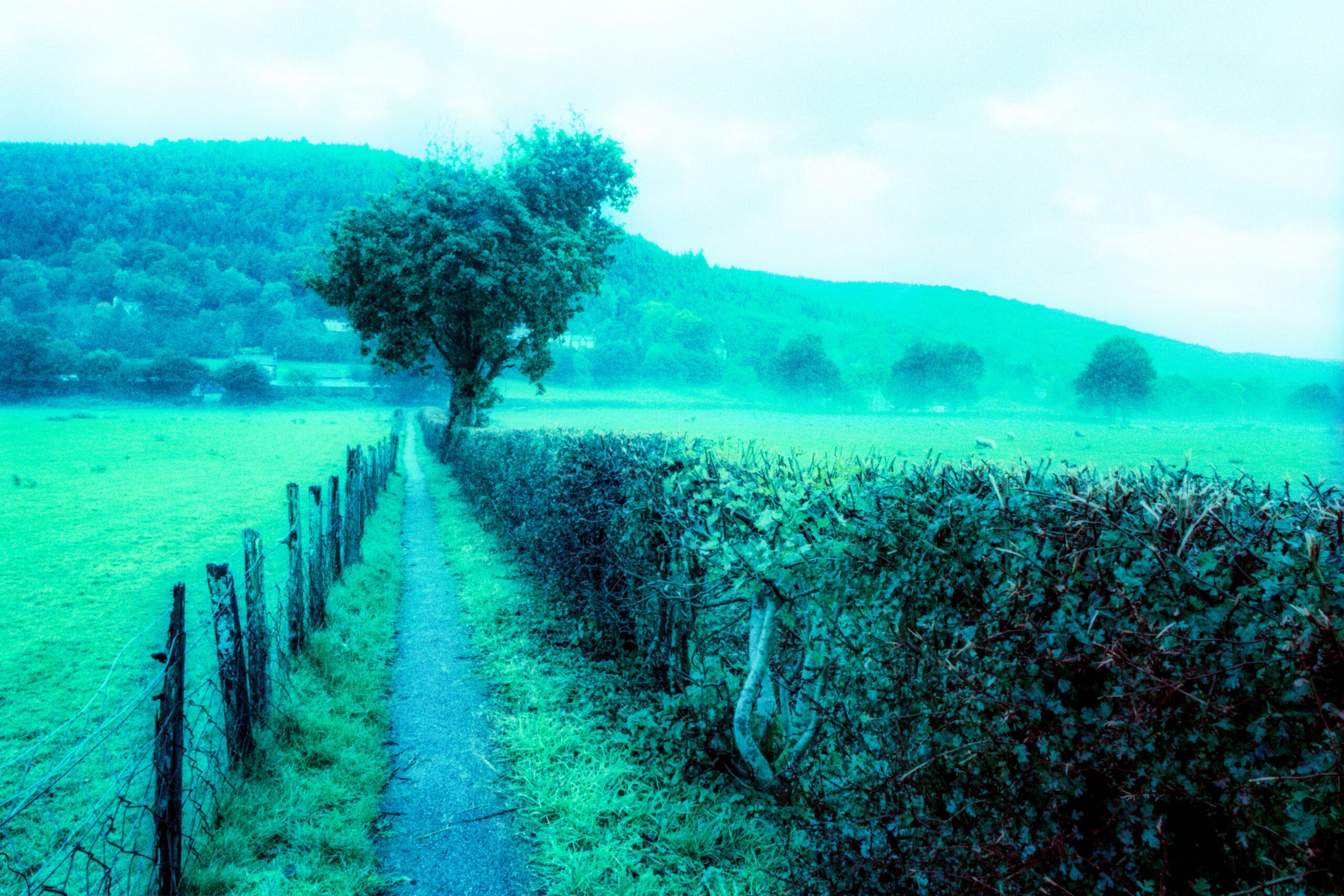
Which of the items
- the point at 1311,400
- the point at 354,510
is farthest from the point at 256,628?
the point at 1311,400

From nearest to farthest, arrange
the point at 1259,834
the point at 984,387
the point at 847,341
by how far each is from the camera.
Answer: the point at 1259,834 → the point at 984,387 → the point at 847,341

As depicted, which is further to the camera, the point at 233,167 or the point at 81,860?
the point at 233,167

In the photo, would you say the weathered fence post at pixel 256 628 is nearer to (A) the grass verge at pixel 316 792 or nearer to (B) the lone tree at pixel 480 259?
(A) the grass verge at pixel 316 792

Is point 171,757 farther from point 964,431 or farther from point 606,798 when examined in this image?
point 964,431

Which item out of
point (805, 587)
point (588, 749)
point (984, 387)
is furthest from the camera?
point (984, 387)

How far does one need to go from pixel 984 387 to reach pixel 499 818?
203 feet

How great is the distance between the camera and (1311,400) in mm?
22656

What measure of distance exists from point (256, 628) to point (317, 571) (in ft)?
9.60

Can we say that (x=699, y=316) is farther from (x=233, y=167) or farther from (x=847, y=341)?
(x=233, y=167)

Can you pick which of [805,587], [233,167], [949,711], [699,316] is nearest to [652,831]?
[805,587]

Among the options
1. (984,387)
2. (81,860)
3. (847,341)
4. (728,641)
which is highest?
(847,341)

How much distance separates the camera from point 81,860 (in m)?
3.59

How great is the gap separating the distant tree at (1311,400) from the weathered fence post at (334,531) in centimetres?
1759

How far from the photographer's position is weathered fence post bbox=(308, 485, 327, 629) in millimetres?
6723
